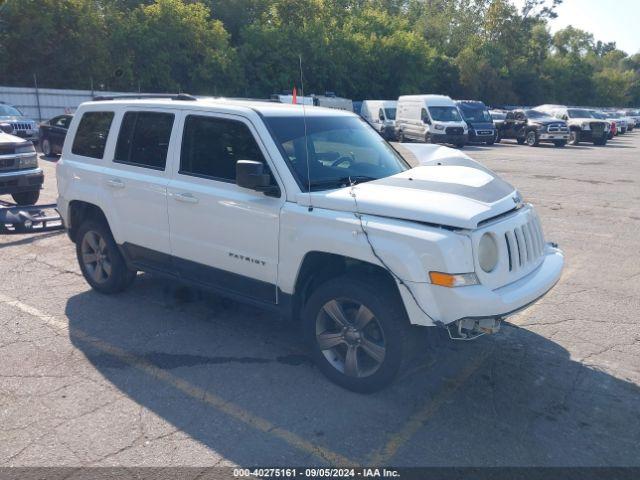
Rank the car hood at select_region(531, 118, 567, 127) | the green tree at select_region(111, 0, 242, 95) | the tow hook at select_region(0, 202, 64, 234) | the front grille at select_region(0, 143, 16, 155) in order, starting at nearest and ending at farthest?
the tow hook at select_region(0, 202, 64, 234), the front grille at select_region(0, 143, 16, 155), the car hood at select_region(531, 118, 567, 127), the green tree at select_region(111, 0, 242, 95)

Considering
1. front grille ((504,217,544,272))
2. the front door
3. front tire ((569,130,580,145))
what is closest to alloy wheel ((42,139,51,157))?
the front door

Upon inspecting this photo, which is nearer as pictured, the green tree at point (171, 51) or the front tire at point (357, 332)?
the front tire at point (357, 332)

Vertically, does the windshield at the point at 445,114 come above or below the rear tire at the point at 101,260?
above

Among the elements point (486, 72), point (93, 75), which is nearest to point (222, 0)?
point (93, 75)

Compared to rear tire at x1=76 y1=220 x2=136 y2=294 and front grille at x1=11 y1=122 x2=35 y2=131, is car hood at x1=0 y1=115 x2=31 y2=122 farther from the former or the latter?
rear tire at x1=76 y1=220 x2=136 y2=294

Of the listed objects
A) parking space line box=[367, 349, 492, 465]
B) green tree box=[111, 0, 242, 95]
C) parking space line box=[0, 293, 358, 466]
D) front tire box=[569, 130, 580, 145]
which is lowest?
front tire box=[569, 130, 580, 145]

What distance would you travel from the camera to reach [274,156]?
14.7 feet

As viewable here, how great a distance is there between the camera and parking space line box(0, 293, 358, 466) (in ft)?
11.6

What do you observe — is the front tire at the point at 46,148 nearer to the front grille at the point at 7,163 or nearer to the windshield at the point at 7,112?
the windshield at the point at 7,112

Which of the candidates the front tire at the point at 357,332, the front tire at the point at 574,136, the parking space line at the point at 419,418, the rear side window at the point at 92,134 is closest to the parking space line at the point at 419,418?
the parking space line at the point at 419,418

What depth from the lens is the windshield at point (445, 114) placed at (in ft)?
85.3

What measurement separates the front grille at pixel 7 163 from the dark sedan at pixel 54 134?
8519 mm

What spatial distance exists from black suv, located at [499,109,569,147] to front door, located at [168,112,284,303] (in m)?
27.0

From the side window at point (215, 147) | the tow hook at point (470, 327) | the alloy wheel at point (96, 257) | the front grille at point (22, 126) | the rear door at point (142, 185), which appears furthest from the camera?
the front grille at point (22, 126)
